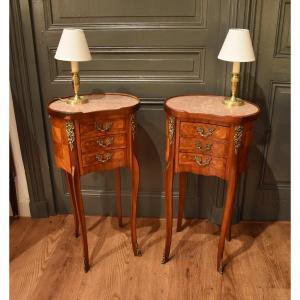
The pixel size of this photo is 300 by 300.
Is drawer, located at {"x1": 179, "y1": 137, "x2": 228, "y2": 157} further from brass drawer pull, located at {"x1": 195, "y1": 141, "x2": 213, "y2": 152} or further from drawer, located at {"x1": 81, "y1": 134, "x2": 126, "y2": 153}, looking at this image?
drawer, located at {"x1": 81, "y1": 134, "x2": 126, "y2": 153}

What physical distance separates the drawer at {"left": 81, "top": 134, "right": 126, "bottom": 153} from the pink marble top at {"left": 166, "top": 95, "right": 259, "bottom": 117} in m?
0.30

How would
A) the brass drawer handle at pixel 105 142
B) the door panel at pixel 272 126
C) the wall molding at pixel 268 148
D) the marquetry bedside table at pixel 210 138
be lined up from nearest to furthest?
the marquetry bedside table at pixel 210 138, the brass drawer handle at pixel 105 142, the door panel at pixel 272 126, the wall molding at pixel 268 148

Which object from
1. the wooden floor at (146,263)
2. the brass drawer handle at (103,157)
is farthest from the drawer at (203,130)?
the wooden floor at (146,263)

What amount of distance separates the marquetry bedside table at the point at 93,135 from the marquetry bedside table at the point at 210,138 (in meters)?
0.20

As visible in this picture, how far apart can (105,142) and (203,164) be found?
489mm

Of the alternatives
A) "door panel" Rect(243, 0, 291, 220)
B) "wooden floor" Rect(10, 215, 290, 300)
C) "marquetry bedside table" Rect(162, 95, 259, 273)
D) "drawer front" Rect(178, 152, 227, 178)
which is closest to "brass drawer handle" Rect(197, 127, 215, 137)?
"marquetry bedside table" Rect(162, 95, 259, 273)

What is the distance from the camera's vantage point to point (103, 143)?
5.37ft

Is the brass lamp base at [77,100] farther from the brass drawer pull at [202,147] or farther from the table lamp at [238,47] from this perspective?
the table lamp at [238,47]

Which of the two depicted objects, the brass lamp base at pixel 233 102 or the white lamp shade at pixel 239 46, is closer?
the white lamp shade at pixel 239 46

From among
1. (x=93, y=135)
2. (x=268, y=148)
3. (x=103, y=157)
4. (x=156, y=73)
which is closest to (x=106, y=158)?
(x=103, y=157)

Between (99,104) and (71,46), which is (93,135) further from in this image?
(71,46)

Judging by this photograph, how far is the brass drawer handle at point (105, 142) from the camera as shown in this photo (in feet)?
5.34

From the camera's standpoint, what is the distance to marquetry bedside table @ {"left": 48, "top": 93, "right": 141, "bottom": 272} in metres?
1.55

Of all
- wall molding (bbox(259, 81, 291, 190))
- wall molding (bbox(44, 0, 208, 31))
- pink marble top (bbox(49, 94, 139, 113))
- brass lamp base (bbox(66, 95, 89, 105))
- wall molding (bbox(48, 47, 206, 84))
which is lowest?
wall molding (bbox(259, 81, 291, 190))
